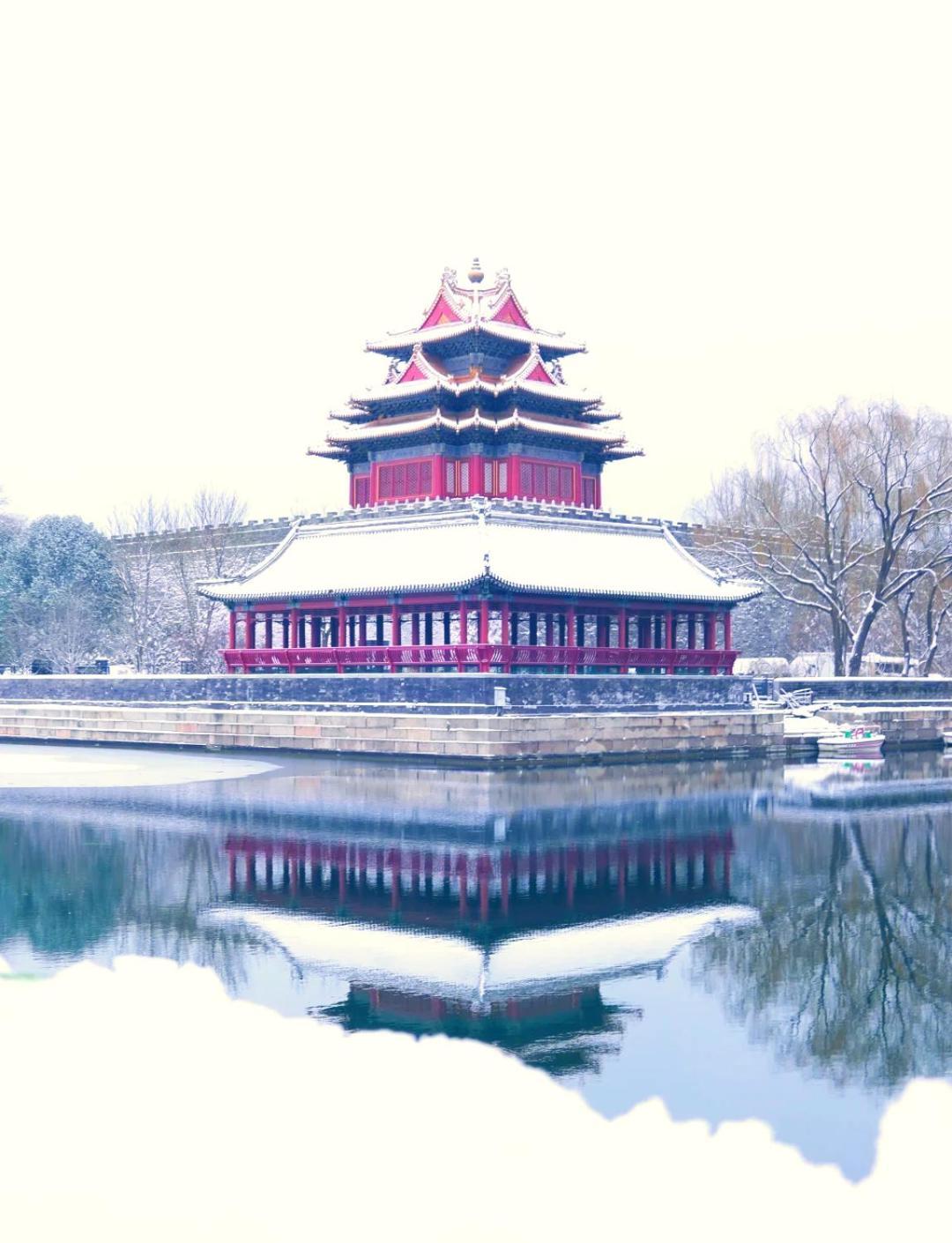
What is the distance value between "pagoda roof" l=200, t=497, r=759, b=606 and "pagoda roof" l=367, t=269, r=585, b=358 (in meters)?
7.19

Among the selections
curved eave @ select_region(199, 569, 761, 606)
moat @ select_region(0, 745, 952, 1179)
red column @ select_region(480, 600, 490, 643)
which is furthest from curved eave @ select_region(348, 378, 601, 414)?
moat @ select_region(0, 745, 952, 1179)

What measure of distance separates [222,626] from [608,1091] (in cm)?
5771

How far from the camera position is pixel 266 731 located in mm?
44250

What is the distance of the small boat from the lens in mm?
45625

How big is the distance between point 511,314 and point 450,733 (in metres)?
20.1

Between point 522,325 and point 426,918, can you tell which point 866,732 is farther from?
point 426,918

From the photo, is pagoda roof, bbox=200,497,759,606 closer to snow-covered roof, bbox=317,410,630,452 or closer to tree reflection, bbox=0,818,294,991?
snow-covered roof, bbox=317,410,630,452

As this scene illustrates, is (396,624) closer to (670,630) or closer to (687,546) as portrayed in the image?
(670,630)

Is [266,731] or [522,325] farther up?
[522,325]

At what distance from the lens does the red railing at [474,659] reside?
136 ft

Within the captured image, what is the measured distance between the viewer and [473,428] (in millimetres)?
50000

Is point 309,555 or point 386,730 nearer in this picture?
point 386,730

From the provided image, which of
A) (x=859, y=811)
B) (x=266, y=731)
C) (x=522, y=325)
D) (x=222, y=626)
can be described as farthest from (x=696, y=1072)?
(x=222, y=626)

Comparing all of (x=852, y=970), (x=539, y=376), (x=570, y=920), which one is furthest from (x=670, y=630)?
(x=852, y=970)
